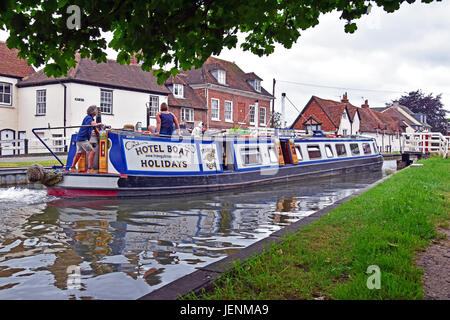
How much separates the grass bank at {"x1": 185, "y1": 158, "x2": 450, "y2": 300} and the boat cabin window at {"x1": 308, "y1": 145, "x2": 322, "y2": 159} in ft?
40.6

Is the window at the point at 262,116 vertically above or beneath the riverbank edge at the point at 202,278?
above

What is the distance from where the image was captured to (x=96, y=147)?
1138 cm

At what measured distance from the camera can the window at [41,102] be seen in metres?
25.5

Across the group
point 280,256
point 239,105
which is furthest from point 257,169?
point 239,105

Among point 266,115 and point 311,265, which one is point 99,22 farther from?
point 266,115

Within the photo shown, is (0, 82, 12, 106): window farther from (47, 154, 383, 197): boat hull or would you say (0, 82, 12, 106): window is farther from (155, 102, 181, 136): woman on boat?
(155, 102, 181, 136): woman on boat

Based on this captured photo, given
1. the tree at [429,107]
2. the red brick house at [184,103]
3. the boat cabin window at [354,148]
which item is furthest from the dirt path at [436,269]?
the tree at [429,107]

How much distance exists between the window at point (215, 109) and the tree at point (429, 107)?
47.1 meters

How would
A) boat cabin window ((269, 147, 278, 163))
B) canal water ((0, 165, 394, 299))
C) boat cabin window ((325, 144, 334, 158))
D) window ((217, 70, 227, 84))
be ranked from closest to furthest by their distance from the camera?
canal water ((0, 165, 394, 299))
boat cabin window ((269, 147, 278, 163))
boat cabin window ((325, 144, 334, 158))
window ((217, 70, 227, 84))

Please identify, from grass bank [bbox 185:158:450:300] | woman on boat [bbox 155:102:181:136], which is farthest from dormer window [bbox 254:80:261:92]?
grass bank [bbox 185:158:450:300]

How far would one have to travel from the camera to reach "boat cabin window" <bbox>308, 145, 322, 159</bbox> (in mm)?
18625

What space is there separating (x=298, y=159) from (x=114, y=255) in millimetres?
13303

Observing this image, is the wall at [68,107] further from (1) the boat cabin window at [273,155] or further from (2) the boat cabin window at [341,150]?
(2) the boat cabin window at [341,150]
